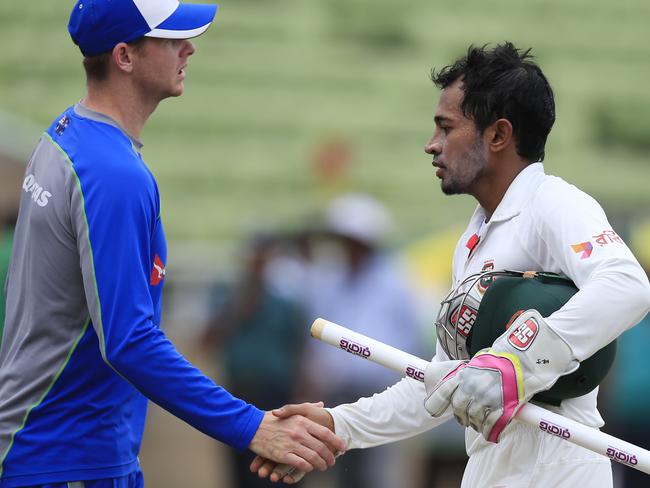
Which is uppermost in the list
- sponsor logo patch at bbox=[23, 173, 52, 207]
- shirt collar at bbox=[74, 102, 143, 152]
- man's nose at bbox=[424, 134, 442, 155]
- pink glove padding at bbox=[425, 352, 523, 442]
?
man's nose at bbox=[424, 134, 442, 155]

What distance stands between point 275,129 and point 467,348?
9.11m

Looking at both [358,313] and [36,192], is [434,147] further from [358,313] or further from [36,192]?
[358,313]

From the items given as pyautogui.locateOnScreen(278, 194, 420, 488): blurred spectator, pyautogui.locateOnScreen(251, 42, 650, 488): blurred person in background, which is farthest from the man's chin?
pyautogui.locateOnScreen(278, 194, 420, 488): blurred spectator

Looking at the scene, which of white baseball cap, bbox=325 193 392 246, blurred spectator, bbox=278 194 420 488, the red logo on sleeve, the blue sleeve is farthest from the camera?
white baseball cap, bbox=325 193 392 246

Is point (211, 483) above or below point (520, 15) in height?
below

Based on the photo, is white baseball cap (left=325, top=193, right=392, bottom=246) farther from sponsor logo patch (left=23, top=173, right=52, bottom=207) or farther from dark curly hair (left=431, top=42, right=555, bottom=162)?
sponsor logo patch (left=23, top=173, right=52, bottom=207)

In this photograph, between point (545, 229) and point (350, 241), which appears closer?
point (545, 229)

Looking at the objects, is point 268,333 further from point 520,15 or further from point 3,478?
point 520,15

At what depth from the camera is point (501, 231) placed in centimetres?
373

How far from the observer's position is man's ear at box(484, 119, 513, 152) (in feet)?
12.4

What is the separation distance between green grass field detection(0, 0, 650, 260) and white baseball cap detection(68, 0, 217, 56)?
7834 mm

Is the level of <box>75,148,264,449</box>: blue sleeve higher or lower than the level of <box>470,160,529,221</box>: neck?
lower

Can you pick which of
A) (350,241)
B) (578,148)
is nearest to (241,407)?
(350,241)

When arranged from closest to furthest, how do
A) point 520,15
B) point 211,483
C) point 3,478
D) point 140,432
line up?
point 3,478 → point 140,432 → point 211,483 → point 520,15
